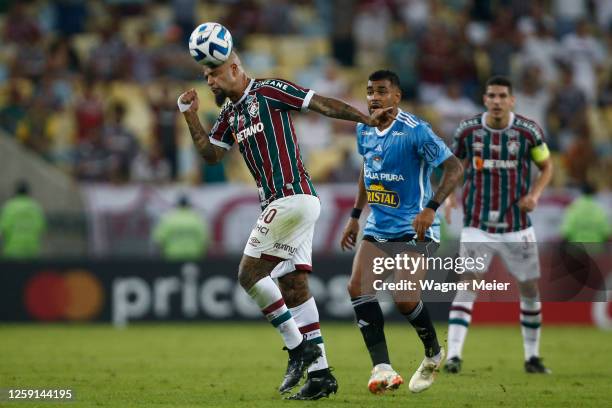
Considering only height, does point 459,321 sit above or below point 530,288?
below

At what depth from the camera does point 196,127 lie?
9430mm

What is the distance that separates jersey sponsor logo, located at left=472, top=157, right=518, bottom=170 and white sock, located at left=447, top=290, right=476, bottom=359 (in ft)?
4.41

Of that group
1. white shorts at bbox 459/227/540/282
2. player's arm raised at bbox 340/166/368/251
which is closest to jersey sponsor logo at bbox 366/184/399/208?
player's arm raised at bbox 340/166/368/251

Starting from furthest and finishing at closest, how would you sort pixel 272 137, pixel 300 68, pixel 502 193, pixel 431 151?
1. pixel 300 68
2. pixel 502 193
3. pixel 431 151
4. pixel 272 137

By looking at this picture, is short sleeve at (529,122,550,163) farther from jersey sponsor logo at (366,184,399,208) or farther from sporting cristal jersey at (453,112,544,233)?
jersey sponsor logo at (366,184,399,208)

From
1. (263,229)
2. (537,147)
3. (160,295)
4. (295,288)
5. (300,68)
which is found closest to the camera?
(263,229)

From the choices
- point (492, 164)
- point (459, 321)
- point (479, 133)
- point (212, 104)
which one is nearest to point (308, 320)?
point (459, 321)

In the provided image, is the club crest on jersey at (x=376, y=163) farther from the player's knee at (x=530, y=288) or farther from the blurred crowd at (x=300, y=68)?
the blurred crowd at (x=300, y=68)

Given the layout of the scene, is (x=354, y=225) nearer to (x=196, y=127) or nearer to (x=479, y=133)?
(x=196, y=127)

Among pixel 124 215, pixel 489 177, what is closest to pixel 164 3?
pixel 124 215

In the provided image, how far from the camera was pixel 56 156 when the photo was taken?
22031mm

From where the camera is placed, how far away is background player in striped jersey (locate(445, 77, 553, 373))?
1228 centimetres

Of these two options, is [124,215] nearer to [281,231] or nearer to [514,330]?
[514,330]

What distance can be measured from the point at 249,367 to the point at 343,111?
4.18 metres
